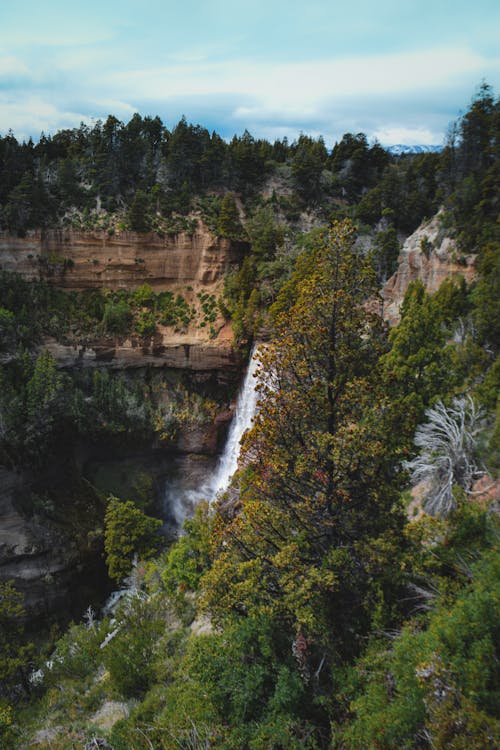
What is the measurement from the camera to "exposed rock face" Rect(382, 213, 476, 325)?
25469mm

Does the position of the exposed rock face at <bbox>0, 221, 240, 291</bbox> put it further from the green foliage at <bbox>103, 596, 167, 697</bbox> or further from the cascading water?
the green foliage at <bbox>103, 596, 167, 697</bbox>

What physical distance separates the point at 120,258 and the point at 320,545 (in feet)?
107

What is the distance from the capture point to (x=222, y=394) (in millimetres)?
36312

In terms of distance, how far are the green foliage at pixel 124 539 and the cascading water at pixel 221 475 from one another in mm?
6968

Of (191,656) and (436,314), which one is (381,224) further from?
(191,656)

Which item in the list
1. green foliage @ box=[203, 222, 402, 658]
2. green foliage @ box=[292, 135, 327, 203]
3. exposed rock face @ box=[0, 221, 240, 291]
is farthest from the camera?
green foliage @ box=[292, 135, 327, 203]

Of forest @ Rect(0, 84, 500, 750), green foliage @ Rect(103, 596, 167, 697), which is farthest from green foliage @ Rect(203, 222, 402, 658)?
green foliage @ Rect(103, 596, 167, 697)

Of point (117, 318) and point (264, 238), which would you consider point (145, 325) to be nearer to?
point (117, 318)

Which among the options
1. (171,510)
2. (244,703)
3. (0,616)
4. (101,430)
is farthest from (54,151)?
(244,703)

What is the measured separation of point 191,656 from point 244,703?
2.30 meters

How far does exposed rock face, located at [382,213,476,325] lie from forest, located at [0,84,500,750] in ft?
2.17

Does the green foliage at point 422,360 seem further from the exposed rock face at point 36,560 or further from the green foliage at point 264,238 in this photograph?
the exposed rock face at point 36,560

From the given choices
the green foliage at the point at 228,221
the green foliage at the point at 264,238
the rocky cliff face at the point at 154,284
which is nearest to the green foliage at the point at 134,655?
the rocky cliff face at the point at 154,284

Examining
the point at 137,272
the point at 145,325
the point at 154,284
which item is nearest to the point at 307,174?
the point at 154,284
